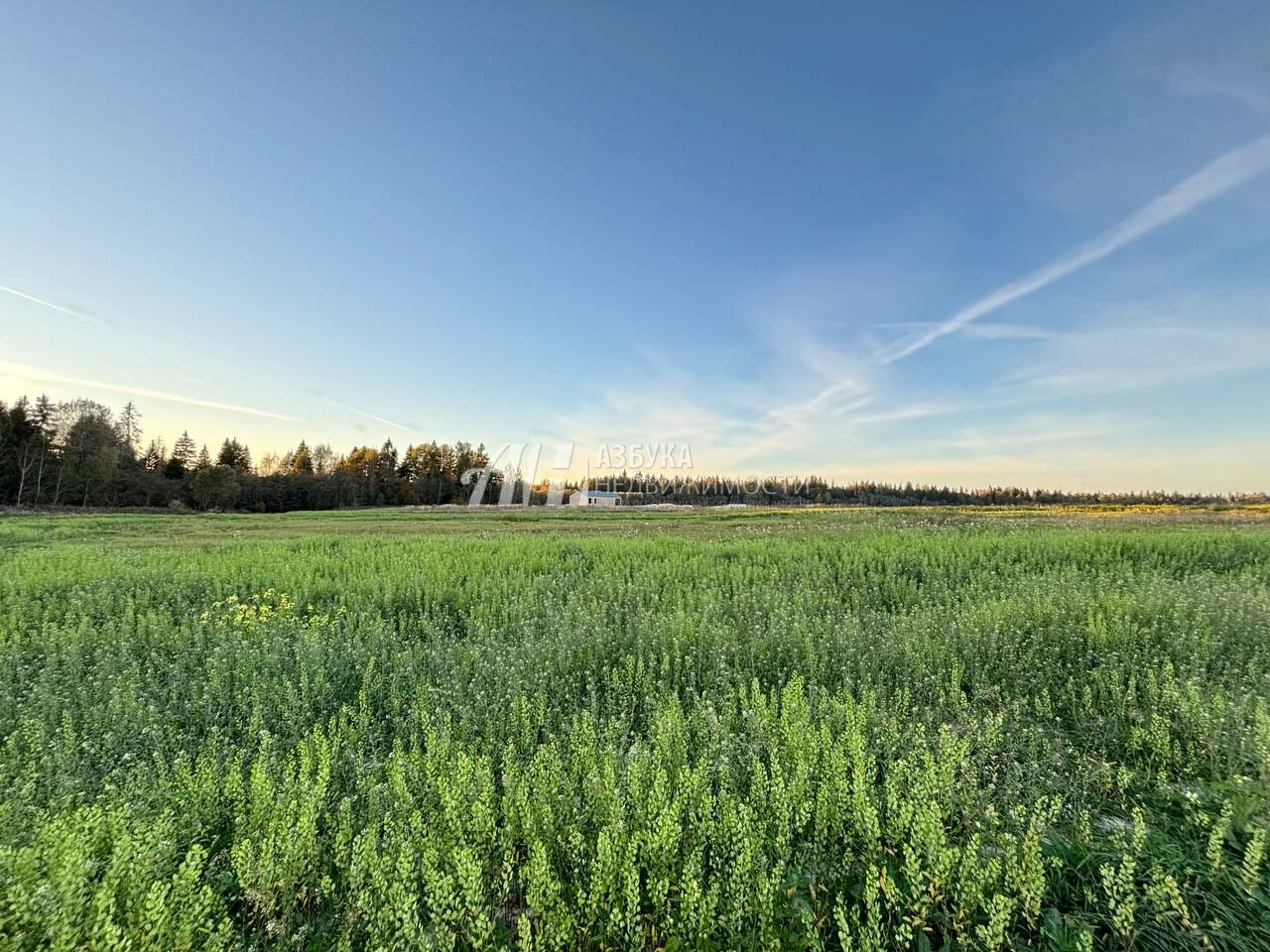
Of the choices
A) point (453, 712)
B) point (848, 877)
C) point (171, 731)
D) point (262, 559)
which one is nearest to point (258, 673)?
point (171, 731)

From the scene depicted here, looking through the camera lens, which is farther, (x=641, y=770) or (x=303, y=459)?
(x=303, y=459)

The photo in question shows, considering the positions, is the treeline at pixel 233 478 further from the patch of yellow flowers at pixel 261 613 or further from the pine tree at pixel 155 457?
the patch of yellow flowers at pixel 261 613

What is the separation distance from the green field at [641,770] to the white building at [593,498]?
191 ft

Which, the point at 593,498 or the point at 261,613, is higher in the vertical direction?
the point at 593,498

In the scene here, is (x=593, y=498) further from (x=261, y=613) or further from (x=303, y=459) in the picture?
(x=261, y=613)

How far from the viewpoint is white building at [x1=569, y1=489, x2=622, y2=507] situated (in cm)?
6725

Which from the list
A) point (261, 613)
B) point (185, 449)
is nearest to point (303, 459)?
point (185, 449)

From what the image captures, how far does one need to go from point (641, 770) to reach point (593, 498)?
66.5 metres

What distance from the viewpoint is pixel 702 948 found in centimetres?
218

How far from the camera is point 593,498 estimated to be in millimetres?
69438

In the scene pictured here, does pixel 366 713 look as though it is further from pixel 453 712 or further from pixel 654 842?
pixel 654 842

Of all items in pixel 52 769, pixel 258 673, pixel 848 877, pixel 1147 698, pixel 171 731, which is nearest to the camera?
pixel 848 877

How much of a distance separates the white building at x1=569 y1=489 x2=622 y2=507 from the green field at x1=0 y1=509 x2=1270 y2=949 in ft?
191

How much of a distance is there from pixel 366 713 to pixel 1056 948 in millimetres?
4487
